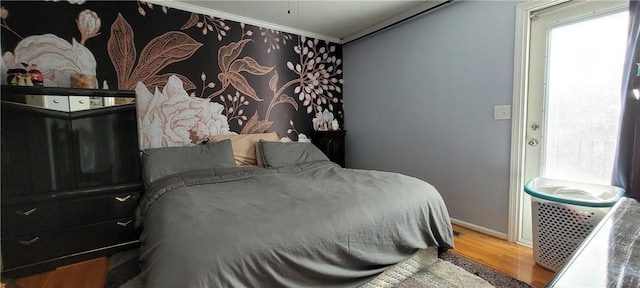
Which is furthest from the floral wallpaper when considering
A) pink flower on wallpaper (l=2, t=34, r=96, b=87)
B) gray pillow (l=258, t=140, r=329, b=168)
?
gray pillow (l=258, t=140, r=329, b=168)

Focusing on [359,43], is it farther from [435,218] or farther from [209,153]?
[435,218]

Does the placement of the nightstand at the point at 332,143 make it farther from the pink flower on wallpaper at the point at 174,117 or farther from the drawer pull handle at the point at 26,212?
the drawer pull handle at the point at 26,212

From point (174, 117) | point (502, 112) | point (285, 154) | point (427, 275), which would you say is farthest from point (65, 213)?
point (502, 112)

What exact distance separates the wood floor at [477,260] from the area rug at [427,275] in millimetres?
89

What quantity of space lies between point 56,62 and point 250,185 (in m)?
1.87

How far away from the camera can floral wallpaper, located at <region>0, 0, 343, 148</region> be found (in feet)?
6.98

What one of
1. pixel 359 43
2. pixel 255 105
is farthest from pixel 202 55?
pixel 359 43

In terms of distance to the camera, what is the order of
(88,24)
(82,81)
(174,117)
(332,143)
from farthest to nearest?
(332,143)
(174,117)
(88,24)
(82,81)

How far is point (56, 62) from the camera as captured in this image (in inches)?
84.9

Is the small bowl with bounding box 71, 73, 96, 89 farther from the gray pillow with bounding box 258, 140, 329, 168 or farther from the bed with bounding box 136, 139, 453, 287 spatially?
the gray pillow with bounding box 258, 140, 329, 168

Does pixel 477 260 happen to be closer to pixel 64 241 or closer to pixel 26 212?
pixel 64 241

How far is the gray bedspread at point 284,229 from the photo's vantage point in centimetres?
103

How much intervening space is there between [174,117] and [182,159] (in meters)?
0.59

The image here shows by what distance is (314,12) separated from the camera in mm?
2865
